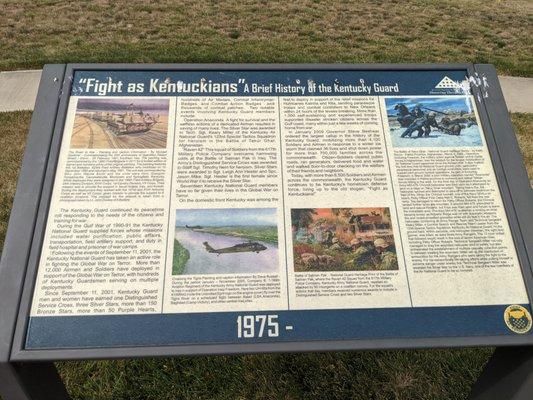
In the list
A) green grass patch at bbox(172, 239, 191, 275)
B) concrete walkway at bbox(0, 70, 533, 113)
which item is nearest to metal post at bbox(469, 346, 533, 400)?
green grass patch at bbox(172, 239, 191, 275)

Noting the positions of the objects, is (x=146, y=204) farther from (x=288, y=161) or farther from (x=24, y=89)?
(x=24, y=89)

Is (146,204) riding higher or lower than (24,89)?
lower

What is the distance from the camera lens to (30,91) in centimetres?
636

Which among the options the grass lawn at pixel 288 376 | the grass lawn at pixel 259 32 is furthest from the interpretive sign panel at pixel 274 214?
the grass lawn at pixel 259 32

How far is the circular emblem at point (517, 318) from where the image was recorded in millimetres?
2420

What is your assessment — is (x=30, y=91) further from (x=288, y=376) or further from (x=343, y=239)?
(x=343, y=239)

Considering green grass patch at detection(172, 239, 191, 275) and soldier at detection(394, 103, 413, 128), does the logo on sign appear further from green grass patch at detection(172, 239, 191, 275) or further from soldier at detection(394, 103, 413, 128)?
green grass patch at detection(172, 239, 191, 275)

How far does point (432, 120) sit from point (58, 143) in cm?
208

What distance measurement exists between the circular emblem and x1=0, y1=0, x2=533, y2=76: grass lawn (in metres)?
5.37

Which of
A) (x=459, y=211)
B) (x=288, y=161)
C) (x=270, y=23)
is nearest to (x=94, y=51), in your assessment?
(x=270, y=23)

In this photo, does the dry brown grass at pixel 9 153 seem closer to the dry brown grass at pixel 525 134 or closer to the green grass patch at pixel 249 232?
the green grass patch at pixel 249 232

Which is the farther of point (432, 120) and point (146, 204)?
point (432, 120)

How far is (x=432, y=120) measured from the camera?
2.91m

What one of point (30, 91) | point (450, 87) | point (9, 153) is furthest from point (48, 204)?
point (30, 91)
